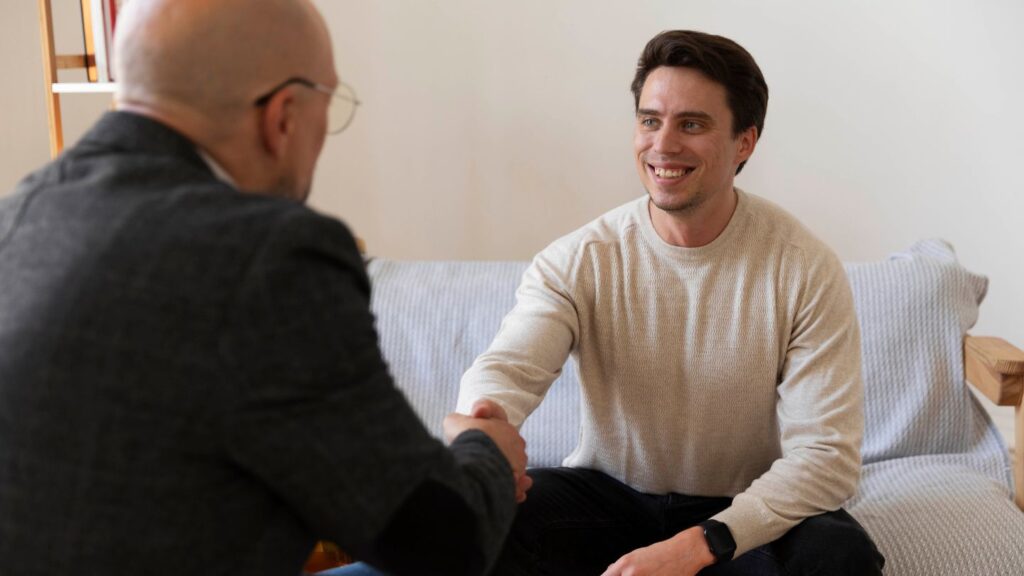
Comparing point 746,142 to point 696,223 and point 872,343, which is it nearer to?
point 696,223

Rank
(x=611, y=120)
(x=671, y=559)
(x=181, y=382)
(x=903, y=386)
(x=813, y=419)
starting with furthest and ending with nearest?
(x=611, y=120), (x=903, y=386), (x=813, y=419), (x=671, y=559), (x=181, y=382)

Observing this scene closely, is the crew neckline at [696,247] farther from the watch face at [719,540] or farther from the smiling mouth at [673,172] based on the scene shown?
the watch face at [719,540]

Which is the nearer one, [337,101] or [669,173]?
[337,101]

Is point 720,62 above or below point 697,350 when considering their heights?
above

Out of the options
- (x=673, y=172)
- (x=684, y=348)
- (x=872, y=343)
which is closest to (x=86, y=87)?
(x=673, y=172)

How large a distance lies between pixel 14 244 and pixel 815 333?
126cm

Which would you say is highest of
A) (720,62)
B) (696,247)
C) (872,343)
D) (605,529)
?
(720,62)

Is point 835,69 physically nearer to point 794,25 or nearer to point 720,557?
point 794,25

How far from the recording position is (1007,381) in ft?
7.01

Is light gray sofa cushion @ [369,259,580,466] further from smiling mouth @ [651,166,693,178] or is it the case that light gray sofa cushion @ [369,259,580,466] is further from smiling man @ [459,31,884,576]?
smiling mouth @ [651,166,693,178]

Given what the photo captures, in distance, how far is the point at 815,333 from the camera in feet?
6.20

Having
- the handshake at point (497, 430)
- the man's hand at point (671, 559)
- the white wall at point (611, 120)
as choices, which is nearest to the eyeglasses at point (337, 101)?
the handshake at point (497, 430)

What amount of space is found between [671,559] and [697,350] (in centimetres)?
38

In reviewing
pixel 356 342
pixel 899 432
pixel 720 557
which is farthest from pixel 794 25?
pixel 356 342
